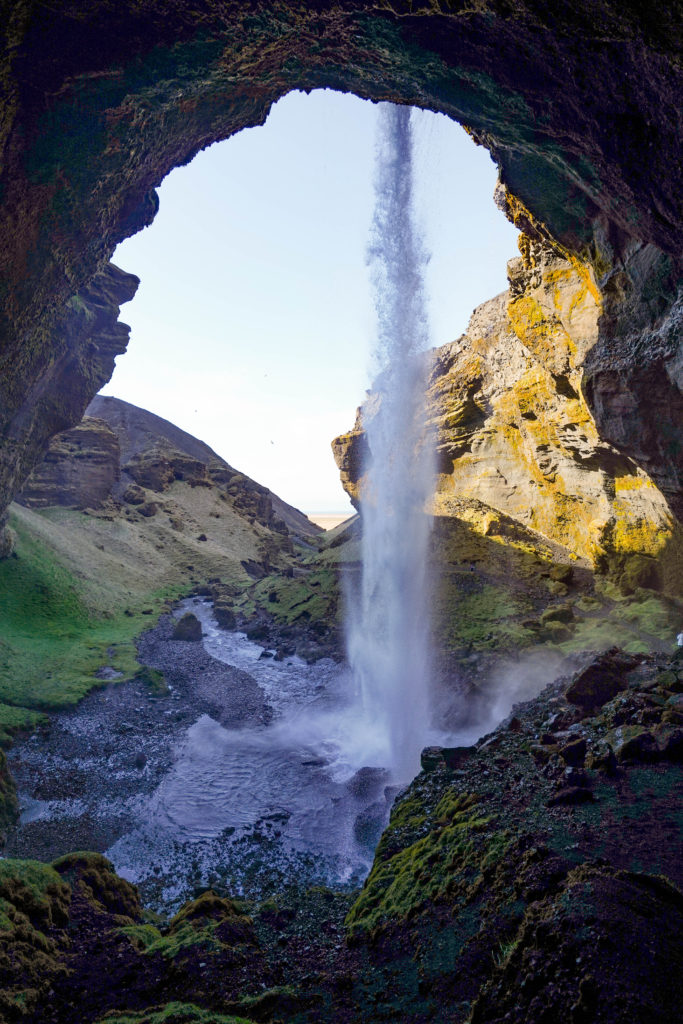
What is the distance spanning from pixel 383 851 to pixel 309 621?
2425cm

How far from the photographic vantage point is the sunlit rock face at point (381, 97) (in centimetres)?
756

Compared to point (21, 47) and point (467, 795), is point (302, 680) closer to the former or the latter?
point (467, 795)

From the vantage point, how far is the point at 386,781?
1524 cm

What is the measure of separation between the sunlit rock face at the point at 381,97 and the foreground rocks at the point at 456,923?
10013 mm

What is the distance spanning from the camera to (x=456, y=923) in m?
6.43

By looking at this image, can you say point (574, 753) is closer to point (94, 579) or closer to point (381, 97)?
point (381, 97)

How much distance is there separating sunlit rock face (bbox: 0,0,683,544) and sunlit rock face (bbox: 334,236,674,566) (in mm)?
3345

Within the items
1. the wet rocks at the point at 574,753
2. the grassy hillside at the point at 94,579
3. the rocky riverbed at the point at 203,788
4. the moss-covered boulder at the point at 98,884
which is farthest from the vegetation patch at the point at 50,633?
the wet rocks at the point at 574,753

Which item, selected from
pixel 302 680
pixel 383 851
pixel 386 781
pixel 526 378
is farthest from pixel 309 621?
pixel 383 851

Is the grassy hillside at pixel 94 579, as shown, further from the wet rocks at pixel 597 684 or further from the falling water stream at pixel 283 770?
the wet rocks at pixel 597 684

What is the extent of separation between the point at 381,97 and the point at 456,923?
1768 cm

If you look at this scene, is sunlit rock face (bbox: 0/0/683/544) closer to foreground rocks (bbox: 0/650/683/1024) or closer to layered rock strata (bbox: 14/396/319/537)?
foreground rocks (bbox: 0/650/683/1024)

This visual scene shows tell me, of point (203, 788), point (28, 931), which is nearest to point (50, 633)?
point (203, 788)

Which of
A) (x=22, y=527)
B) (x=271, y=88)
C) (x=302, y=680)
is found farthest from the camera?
(x=22, y=527)
